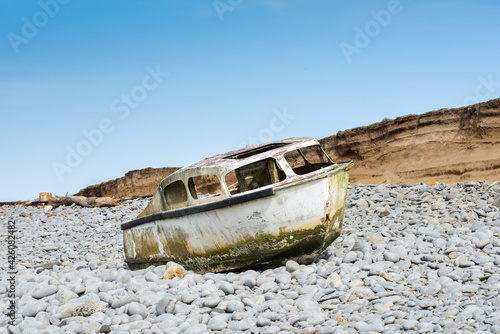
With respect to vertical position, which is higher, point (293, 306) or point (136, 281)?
point (136, 281)

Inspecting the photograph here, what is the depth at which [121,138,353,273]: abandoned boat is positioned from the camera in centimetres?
639

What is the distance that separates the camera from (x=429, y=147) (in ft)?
67.4

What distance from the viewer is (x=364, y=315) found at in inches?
199

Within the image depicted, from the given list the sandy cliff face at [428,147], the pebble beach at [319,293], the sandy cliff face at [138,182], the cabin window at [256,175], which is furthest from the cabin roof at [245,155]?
the sandy cliff face at [138,182]

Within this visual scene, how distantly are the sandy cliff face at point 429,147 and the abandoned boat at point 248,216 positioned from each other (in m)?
13.0

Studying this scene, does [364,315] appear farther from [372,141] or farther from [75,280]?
[372,141]

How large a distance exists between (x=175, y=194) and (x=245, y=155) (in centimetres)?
143

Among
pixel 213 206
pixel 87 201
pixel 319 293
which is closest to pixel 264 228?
pixel 213 206

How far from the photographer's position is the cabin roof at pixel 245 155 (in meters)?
6.61

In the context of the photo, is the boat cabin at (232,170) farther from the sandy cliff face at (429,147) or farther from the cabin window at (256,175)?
the sandy cliff face at (429,147)

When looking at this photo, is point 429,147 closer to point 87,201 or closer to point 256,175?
point 256,175

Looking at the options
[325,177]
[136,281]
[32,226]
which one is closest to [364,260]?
[325,177]

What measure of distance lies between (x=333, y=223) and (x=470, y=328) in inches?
108

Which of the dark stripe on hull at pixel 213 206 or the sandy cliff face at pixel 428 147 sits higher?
the sandy cliff face at pixel 428 147
